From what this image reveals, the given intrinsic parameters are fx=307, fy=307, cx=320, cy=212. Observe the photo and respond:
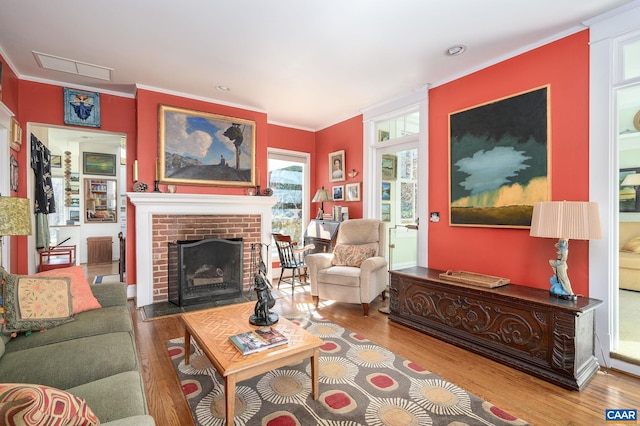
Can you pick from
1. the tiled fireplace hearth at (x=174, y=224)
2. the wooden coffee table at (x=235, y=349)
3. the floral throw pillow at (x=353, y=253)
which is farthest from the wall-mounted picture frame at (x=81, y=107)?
the floral throw pillow at (x=353, y=253)

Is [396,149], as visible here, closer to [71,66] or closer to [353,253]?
[353,253]

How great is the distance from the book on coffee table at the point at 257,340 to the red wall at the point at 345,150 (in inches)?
117

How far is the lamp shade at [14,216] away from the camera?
1.83 metres

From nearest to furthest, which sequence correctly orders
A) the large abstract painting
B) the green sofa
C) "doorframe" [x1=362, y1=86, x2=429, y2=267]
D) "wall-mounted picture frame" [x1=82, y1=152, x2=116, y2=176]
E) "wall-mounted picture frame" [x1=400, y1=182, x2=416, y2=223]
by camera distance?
1. the green sofa
2. the large abstract painting
3. "doorframe" [x1=362, y1=86, x2=429, y2=267]
4. "wall-mounted picture frame" [x1=400, y1=182, x2=416, y2=223]
5. "wall-mounted picture frame" [x1=82, y1=152, x2=116, y2=176]

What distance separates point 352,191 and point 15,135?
408 centimetres

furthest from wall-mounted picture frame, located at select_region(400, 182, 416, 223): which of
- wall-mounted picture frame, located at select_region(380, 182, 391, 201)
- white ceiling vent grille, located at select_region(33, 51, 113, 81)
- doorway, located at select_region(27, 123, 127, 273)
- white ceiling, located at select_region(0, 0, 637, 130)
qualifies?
doorway, located at select_region(27, 123, 127, 273)

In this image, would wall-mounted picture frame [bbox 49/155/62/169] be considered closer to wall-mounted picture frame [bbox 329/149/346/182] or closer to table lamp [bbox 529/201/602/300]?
wall-mounted picture frame [bbox 329/149/346/182]

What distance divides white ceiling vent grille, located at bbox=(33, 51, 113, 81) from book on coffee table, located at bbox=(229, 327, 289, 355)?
127 inches

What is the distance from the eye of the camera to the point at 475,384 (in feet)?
7.06

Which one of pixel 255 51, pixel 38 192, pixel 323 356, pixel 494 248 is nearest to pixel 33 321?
pixel 323 356

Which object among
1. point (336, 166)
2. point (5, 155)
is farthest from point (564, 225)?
point (5, 155)

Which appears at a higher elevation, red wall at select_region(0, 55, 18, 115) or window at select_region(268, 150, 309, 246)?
red wall at select_region(0, 55, 18, 115)

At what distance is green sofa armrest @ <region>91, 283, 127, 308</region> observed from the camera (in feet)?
7.97

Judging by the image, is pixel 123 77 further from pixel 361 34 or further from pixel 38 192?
pixel 361 34
